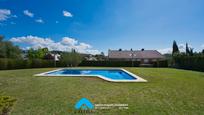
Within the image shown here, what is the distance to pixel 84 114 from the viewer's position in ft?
10.8

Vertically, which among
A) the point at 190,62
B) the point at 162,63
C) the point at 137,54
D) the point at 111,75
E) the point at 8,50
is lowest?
the point at 111,75

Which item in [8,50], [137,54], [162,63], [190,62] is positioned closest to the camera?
[190,62]

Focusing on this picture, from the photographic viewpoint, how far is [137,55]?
3562 centimetres

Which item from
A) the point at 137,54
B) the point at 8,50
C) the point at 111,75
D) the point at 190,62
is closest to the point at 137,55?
the point at 137,54

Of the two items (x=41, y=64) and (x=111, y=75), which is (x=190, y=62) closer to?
(x=111, y=75)

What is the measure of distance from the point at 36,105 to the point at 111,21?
13.6 metres

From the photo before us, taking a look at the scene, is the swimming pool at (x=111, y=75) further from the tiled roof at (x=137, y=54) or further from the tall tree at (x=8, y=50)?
the tall tree at (x=8, y=50)

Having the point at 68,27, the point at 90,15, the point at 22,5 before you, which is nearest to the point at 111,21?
the point at 90,15

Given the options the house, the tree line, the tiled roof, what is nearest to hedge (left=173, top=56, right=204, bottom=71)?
the tree line

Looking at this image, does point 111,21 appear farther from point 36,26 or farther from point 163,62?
point 163,62

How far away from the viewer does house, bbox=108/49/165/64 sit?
35.0 m

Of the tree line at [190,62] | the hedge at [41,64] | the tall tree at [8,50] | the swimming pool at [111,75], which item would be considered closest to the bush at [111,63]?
the hedge at [41,64]

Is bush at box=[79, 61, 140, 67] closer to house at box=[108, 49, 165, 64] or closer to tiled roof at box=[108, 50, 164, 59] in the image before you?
house at box=[108, 49, 165, 64]

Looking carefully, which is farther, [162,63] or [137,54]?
[137,54]
